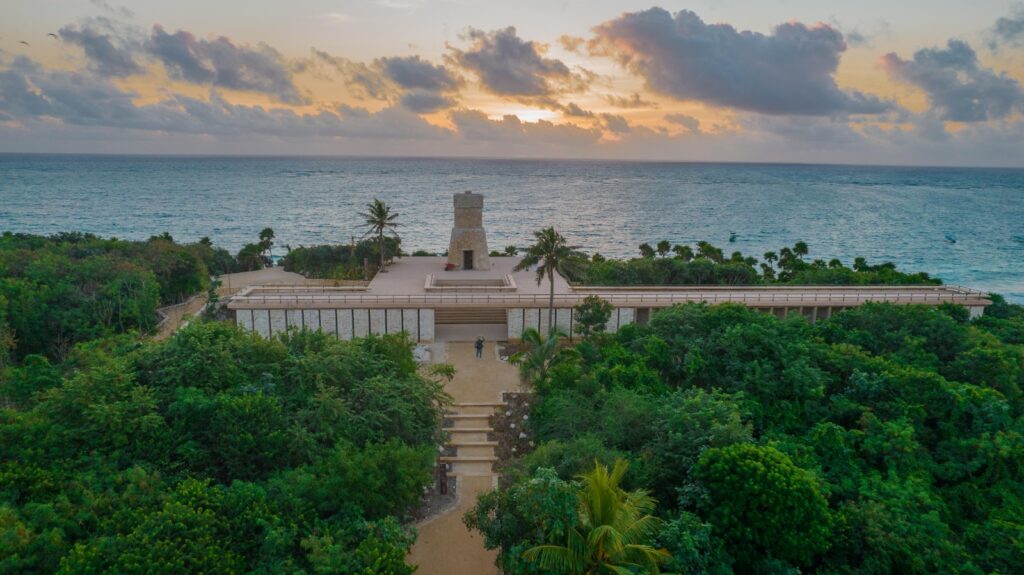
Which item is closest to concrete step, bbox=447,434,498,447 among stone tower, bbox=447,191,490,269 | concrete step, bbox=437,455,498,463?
concrete step, bbox=437,455,498,463

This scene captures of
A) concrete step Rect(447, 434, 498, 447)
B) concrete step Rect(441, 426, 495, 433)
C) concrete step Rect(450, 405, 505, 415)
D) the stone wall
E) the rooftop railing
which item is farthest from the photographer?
the rooftop railing

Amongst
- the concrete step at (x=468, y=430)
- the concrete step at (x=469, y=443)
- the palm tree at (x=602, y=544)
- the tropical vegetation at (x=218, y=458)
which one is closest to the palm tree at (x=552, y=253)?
the concrete step at (x=468, y=430)

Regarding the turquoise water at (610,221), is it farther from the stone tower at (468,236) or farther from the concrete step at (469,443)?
the concrete step at (469,443)

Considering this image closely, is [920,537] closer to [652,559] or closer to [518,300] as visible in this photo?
[652,559]

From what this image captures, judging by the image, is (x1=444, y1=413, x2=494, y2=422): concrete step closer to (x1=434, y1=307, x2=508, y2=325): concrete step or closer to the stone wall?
the stone wall

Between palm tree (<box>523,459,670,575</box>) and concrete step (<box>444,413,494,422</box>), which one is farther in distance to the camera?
concrete step (<box>444,413,494,422</box>)

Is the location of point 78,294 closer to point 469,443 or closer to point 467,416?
point 467,416

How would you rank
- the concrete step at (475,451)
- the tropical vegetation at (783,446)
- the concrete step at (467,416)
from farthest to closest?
the concrete step at (467,416)
the concrete step at (475,451)
the tropical vegetation at (783,446)
